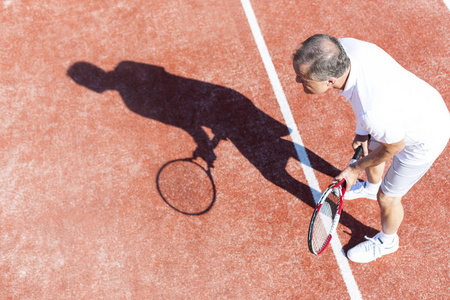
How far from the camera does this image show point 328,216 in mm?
4137

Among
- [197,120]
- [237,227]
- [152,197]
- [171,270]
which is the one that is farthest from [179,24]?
[171,270]

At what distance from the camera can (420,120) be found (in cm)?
304

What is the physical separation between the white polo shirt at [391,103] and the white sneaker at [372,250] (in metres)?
1.33

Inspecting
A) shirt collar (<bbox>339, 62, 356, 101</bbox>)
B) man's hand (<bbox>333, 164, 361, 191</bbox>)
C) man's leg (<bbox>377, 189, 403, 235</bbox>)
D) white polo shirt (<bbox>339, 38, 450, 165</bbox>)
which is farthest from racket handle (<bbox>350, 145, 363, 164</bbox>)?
shirt collar (<bbox>339, 62, 356, 101</bbox>)

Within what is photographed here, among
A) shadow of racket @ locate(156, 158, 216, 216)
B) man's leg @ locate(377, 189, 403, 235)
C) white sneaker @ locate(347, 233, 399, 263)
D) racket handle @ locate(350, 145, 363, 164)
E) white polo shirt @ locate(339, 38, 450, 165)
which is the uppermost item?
white polo shirt @ locate(339, 38, 450, 165)

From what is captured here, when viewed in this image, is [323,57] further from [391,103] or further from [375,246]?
[375,246]

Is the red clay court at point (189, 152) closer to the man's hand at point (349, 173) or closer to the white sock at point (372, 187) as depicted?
the white sock at point (372, 187)

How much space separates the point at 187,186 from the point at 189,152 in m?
0.45

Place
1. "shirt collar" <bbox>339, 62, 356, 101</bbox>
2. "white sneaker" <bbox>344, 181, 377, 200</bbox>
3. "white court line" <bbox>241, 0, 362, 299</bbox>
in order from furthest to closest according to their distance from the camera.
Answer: "white sneaker" <bbox>344, 181, 377, 200</bbox> < "white court line" <bbox>241, 0, 362, 299</bbox> < "shirt collar" <bbox>339, 62, 356, 101</bbox>

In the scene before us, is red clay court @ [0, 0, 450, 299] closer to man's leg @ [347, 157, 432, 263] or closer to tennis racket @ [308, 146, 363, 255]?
man's leg @ [347, 157, 432, 263]

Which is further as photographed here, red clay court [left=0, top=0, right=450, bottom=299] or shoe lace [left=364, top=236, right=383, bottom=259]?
red clay court [left=0, top=0, right=450, bottom=299]

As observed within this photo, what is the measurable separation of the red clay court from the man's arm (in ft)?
3.95

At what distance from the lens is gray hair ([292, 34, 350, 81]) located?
2887 millimetres

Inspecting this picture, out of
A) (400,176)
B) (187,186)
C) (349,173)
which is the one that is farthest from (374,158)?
(187,186)
